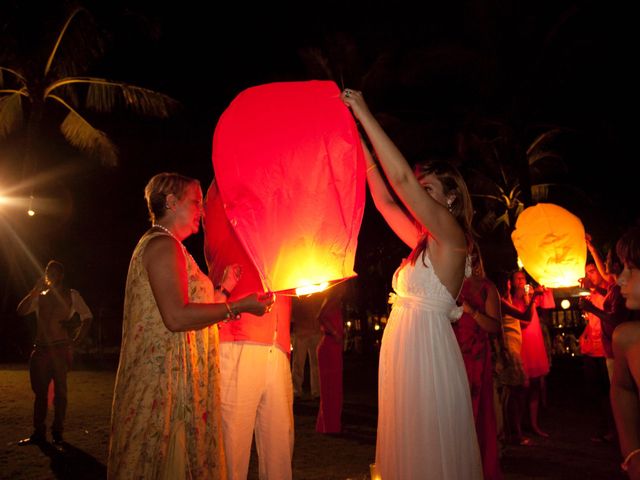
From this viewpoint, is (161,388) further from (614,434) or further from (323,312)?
(614,434)

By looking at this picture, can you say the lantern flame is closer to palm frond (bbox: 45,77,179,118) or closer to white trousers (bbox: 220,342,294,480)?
white trousers (bbox: 220,342,294,480)

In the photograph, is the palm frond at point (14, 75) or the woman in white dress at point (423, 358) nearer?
the woman in white dress at point (423, 358)

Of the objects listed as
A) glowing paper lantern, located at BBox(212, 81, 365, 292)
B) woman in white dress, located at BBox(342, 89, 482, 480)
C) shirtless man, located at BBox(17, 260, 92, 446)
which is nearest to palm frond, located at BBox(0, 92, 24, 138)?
shirtless man, located at BBox(17, 260, 92, 446)

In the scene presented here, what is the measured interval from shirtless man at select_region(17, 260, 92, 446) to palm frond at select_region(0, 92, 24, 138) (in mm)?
9994

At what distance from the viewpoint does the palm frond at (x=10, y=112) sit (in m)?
15.5

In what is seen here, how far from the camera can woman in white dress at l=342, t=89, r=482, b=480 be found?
2.66m

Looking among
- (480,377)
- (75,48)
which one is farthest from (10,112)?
(480,377)

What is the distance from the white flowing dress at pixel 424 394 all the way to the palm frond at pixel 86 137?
15.1m

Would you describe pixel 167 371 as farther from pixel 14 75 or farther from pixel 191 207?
pixel 14 75

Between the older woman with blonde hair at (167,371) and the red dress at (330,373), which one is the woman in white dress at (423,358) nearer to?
the older woman with blonde hair at (167,371)

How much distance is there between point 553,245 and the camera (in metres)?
6.11

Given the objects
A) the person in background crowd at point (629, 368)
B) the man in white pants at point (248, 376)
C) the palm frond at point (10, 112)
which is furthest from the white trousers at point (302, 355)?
the palm frond at point (10, 112)

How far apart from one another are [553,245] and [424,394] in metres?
4.07

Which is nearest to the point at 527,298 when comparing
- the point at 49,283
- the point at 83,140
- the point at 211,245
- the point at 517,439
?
the point at 517,439
